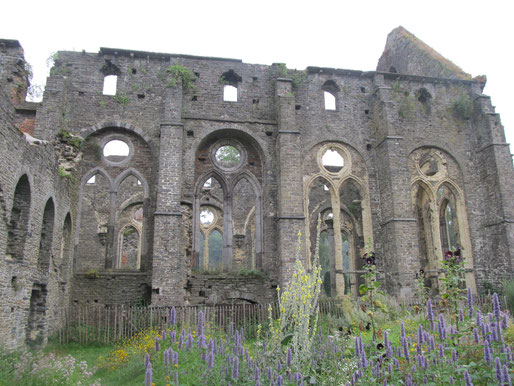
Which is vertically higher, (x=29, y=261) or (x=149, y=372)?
(x=29, y=261)

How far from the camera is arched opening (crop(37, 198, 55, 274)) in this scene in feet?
37.6

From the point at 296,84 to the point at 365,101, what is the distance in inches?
109

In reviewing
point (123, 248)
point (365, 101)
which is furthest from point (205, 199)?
point (365, 101)

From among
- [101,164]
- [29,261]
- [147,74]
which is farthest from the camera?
[147,74]

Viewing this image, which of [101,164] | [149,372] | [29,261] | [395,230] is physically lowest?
[149,372]

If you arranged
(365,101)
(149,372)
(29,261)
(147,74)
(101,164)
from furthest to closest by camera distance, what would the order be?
(365,101) < (147,74) < (101,164) < (29,261) < (149,372)

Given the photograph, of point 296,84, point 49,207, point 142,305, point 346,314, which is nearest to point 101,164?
point 49,207

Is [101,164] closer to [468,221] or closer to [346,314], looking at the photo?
[346,314]

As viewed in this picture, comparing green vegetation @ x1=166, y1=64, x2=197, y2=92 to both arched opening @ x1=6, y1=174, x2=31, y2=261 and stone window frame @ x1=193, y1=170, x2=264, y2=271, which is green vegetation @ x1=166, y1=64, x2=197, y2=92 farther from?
arched opening @ x1=6, y1=174, x2=31, y2=261

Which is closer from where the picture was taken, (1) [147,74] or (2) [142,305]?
(2) [142,305]

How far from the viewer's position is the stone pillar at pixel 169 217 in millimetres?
13352

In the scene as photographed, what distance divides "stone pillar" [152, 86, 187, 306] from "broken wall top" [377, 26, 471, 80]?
35.0 ft

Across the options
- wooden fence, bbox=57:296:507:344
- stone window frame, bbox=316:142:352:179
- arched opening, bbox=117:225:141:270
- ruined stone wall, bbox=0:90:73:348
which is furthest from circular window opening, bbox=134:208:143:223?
stone window frame, bbox=316:142:352:179

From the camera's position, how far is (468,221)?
1655cm
